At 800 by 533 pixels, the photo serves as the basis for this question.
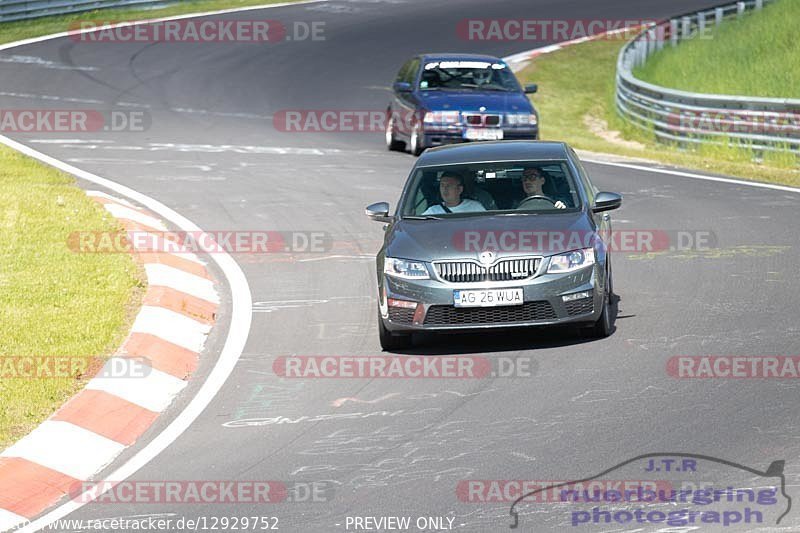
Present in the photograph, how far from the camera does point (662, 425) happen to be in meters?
8.77

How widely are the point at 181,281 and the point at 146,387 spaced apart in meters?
3.38

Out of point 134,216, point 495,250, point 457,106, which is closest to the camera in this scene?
point 495,250

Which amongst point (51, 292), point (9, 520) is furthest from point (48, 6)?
point (9, 520)

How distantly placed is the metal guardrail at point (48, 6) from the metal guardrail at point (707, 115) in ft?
55.1

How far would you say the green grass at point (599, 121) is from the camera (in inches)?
869

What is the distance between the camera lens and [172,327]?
39.6ft

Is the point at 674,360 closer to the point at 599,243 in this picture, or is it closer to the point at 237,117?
the point at 599,243

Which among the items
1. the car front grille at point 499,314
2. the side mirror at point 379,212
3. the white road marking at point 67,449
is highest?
the side mirror at point 379,212

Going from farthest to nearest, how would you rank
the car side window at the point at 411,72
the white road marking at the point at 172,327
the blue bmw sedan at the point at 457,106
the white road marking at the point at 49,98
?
the white road marking at the point at 49,98, the car side window at the point at 411,72, the blue bmw sedan at the point at 457,106, the white road marking at the point at 172,327

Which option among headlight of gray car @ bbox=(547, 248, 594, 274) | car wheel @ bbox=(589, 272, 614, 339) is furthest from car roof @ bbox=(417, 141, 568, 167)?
A: car wheel @ bbox=(589, 272, 614, 339)

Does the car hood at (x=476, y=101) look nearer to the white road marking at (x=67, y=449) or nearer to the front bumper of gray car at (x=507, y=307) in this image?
the front bumper of gray car at (x=507, y=307)

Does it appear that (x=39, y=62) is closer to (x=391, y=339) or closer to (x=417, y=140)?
(x=417, y=140)

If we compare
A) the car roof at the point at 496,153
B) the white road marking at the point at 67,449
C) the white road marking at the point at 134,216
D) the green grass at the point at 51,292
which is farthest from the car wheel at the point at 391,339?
the white road marking at the point at 134,216

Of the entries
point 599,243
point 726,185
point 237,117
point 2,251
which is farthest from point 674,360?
point 237,117
